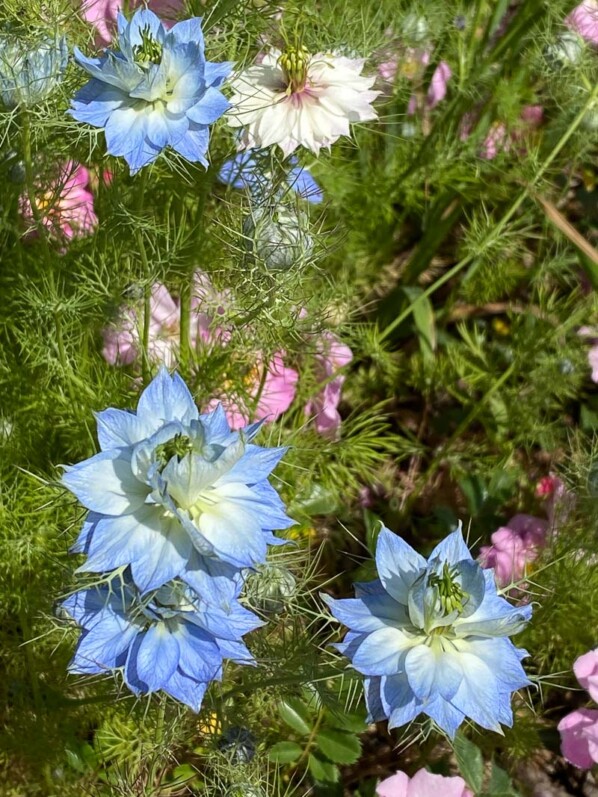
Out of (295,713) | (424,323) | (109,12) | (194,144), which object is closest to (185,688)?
(295,713)

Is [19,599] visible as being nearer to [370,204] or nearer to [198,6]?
[198,6]

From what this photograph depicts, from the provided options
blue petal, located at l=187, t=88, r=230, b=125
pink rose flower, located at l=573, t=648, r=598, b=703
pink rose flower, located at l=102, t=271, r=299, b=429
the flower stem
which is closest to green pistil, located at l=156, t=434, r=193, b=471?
blue petal, located at l=187, t=88, r=230, b=125

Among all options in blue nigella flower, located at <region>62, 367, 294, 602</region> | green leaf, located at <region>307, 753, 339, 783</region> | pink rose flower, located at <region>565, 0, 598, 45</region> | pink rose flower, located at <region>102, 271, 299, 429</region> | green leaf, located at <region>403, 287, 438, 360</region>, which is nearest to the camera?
blue nigella flower, located at <region>62, 367, 294, 602</region>

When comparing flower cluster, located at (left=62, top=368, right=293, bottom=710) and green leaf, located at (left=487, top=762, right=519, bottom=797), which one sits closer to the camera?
flower cluster, located at (left=62, top=368, right=293, bottom=710)

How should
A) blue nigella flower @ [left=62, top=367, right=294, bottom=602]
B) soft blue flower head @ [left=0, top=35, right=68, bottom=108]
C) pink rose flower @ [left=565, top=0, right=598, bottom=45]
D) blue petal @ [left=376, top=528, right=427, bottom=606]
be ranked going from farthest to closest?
pink rose flower @ [left=565, top=0, right=598, bottom=45] → soft blue flower head @ [left=0, top=35, right=68, bottom=108] → blue petal @ [left=376, top=528, right=427, bottom=606] → blue nigella flower @ [left=62, top=367, right=294, bottom=602]

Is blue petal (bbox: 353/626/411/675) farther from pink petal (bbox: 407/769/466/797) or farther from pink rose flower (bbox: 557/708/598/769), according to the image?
pink rose flower (bbox: 557/708/598/769)

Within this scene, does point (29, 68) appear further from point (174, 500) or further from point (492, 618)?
point (492, 618)

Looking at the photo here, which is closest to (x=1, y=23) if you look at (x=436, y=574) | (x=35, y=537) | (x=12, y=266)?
(x=12, y=266)

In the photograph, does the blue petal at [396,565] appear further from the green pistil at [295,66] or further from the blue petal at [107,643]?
the green pistil at [295,66]
